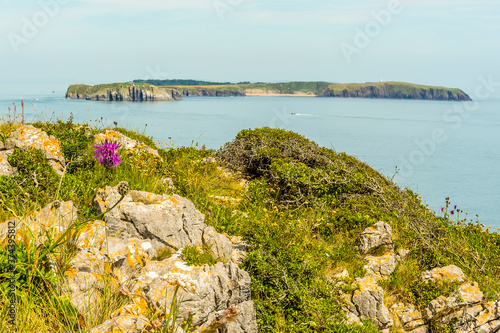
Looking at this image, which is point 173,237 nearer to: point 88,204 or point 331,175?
point 88,204

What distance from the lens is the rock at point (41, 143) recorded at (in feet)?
25.1

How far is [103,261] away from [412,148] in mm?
38519

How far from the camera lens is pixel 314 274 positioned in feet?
19.7

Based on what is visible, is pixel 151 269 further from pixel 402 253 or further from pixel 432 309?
pixel 402 253

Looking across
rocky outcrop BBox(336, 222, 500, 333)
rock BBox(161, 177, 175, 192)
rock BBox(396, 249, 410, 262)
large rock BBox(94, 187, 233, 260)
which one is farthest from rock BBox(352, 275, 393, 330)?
rock BBox(161, 177, 175, 192)

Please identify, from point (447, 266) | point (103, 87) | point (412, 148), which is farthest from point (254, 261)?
point (103, 87)

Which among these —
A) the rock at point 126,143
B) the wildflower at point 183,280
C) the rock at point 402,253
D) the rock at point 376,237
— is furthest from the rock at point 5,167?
the rock at point 402,253

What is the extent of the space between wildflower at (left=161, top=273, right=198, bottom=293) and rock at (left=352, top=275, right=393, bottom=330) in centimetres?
277

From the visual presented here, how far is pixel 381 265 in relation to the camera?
6.66 m

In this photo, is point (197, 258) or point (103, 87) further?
point (103, 87)

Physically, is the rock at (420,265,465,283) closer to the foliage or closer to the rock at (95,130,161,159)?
the foliage

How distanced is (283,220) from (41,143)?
18.5 ft

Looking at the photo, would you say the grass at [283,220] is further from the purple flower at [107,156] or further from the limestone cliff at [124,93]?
the limestone cliff at [124,93]

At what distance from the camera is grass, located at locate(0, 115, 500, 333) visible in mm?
5215
